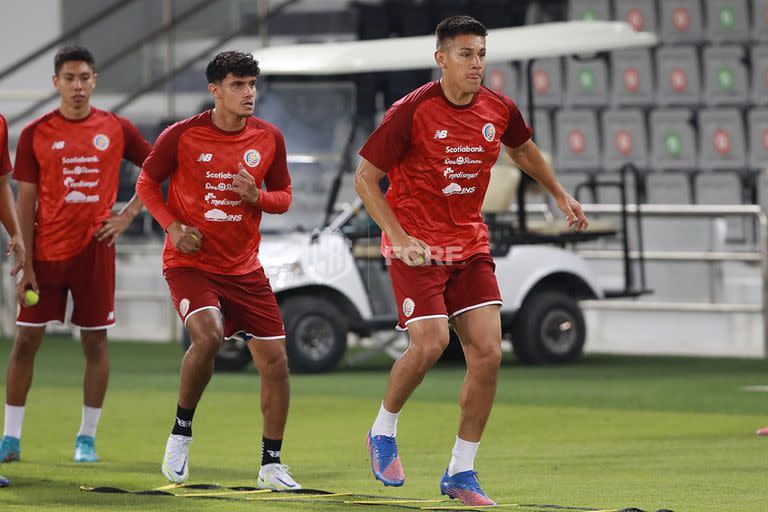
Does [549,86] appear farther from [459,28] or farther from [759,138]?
[459,28]

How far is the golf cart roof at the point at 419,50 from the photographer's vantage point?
15.0 meters

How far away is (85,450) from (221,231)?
6.23ft

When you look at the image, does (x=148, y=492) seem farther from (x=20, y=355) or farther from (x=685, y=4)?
(x=685, y=4)

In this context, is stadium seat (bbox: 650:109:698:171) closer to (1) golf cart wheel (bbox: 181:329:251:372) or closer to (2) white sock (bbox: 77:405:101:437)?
(1) golf cart wheel (bbox: 181:329:251:372)

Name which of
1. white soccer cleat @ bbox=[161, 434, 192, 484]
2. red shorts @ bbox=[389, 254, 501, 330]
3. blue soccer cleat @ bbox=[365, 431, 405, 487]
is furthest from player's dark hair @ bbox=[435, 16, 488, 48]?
white soccer cleat @ bbox=[161, 434, 192, 484]

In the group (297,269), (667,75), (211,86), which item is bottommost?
(297,269)

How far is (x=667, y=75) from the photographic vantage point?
19.5m

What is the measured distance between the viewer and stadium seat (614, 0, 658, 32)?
19438 millimetres

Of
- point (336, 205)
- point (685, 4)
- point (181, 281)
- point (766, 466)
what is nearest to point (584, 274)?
point (336, 205)

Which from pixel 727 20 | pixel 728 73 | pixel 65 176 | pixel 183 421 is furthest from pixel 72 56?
pixel 727 20

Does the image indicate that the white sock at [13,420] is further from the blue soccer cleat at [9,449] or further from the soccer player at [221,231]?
the soccer player at [221,231]

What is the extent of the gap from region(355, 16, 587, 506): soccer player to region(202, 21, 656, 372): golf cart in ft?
22.9

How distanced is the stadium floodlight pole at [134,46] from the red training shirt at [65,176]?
37.7 feet

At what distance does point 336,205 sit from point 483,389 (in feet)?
27.1
